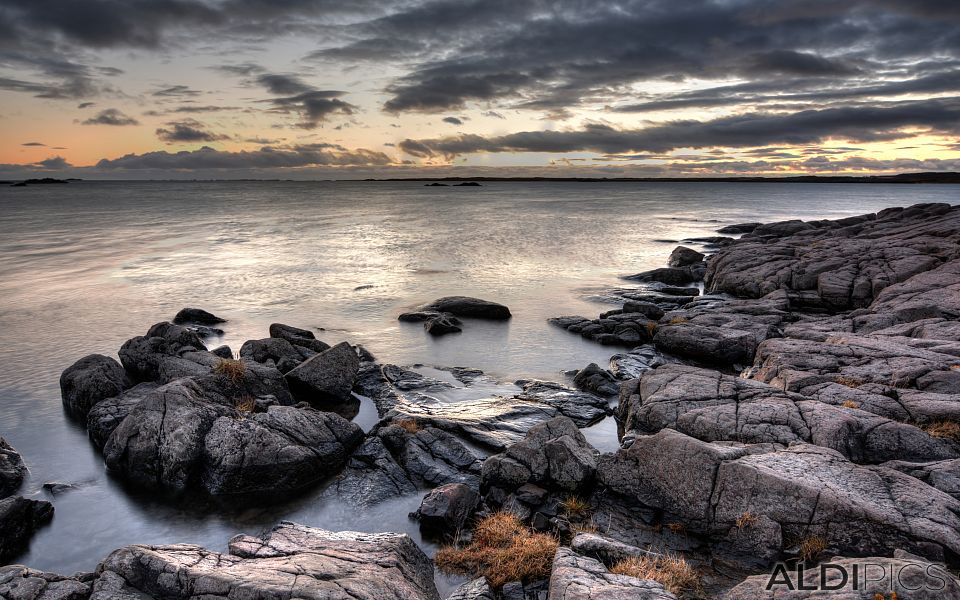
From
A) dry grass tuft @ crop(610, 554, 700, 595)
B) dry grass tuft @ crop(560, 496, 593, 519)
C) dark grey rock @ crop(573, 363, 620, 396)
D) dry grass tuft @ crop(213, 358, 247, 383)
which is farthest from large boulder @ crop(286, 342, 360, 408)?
dry grass tuft @ crop(610, 554, 700, 595)

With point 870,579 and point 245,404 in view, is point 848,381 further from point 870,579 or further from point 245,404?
point 245,404

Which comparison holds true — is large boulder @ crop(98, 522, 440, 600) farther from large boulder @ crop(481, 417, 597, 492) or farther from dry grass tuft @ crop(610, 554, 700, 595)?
dry grass tuft @ crop(610, 554, 700, 595)

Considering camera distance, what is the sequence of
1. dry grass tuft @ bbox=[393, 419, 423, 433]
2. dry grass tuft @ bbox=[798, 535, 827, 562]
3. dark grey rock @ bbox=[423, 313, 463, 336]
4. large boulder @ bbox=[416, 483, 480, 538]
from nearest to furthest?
dry grass tuft @ bbox=[798, 535, 827, 562] → large boulder @ bbox=[416, 483, 480, 538] → dry grass tuft @ bbox=[393, 419, 423, 433] → dark grey rock @ bbox=[423, 313, 463, 336]

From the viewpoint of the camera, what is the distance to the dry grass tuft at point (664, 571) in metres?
10.1

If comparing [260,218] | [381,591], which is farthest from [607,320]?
[260,218]

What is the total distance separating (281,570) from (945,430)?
16.0 meters

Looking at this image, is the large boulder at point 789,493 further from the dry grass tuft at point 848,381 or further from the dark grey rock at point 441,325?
the dark grey rock at point 441,325

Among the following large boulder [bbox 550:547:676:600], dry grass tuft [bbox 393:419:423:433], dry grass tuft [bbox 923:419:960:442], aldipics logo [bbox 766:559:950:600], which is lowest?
dry grass tuft [bbox 393:419:423:433]

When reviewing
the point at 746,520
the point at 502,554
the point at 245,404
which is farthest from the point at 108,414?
the point at 746,520

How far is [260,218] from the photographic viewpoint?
401ft

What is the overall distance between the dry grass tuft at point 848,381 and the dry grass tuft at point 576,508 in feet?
32.2

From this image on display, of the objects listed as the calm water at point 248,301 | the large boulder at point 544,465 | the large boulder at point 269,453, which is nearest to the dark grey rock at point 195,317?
the calm water at point 248,301

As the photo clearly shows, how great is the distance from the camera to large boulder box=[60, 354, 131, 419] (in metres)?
20.5

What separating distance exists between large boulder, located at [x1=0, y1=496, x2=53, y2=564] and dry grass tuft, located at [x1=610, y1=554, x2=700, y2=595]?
13923 mm
